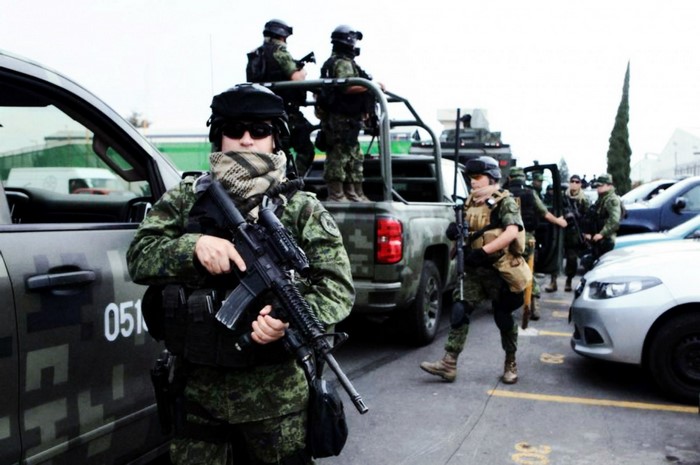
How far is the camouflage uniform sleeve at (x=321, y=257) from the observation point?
206cm

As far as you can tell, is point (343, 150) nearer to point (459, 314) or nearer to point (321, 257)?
point (459, 314)

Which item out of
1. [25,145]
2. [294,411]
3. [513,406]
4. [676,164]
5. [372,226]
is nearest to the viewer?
[294,411]

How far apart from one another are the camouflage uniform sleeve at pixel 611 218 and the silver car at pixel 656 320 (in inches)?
151

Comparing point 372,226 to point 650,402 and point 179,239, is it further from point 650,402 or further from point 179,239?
point 179,239

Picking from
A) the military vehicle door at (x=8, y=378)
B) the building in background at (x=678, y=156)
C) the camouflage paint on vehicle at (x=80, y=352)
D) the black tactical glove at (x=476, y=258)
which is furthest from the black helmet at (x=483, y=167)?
the building in background at (x=678, y=156)

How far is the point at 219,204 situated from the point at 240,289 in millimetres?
274

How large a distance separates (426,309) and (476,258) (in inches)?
48.2

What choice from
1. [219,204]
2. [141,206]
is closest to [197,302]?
[219,204]

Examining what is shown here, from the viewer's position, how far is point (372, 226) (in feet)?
16.9

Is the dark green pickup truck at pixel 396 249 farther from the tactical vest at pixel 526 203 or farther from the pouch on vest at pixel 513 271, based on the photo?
the tactical vest at pixel 526 203

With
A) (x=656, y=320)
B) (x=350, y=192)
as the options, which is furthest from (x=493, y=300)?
(x=350, y=192)

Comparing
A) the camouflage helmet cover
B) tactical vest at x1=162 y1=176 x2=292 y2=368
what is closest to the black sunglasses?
tactical vest at x1=162 y1=176 x2=292 y2=368

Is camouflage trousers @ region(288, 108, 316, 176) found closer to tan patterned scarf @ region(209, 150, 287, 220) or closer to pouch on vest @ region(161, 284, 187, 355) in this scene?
tan patterned scarf @ region(209, 150, 287, 220)

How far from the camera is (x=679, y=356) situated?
448 cm
